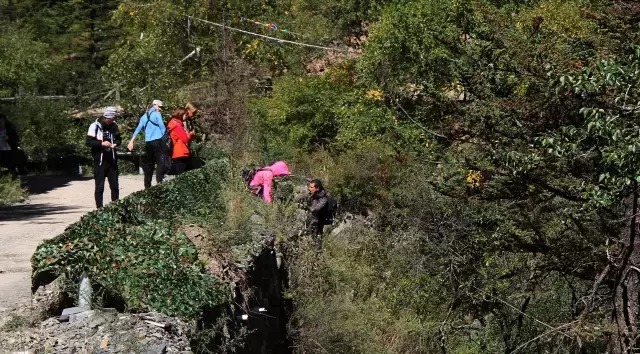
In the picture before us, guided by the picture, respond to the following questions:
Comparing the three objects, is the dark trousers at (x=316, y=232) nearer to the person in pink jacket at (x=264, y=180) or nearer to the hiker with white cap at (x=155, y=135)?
the person in pink jacket at (x=264, y=180)

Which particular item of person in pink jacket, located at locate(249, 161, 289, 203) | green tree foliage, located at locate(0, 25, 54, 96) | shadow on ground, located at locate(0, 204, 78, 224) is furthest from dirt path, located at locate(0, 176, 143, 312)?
green tree foliage, located at locate(0, 25, 54, 96)

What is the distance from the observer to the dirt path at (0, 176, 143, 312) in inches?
412

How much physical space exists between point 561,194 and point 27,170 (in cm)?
2183

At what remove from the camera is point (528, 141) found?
13.6m

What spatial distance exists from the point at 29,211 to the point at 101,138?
4345 millimetres

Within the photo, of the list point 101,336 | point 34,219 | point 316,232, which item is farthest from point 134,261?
point 316,232

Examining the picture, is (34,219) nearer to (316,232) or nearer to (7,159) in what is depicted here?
(7,159)

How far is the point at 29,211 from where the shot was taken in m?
17.9

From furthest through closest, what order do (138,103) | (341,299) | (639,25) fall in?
(138,103), (341,299), (639,25)

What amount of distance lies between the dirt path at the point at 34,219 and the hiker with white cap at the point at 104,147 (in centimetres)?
87

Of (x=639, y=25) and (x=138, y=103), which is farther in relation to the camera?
(x=138, y=103)

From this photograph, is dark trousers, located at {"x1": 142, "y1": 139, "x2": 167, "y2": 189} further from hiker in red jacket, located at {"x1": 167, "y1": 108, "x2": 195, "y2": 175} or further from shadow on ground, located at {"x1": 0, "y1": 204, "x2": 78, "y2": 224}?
shadow on ground, located at {"x1": 0, "y1": 204, "x2": 78, "y2": 224}

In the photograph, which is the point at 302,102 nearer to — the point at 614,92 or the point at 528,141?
the point at 528,141

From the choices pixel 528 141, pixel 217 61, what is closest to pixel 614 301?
pixel 528 141
